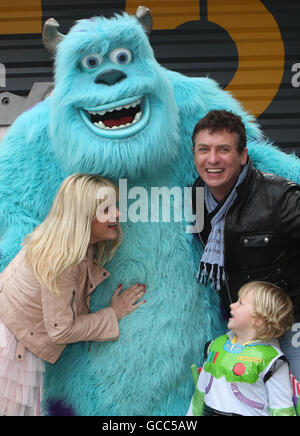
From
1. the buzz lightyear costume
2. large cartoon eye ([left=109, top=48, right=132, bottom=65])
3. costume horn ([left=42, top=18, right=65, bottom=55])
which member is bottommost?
the buzz lightyear costume

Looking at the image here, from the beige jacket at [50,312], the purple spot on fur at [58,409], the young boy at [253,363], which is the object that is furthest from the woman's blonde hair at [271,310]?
the purple spot on fur at [58,409]

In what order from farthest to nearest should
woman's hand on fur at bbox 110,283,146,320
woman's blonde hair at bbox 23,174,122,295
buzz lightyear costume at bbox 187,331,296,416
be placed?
woman's hand on fur at bbox 110,283,146,320 < woman's blonde hair at bbox 23,174,122,295 < buzz lightyear costume at bbox 187,331,296,416

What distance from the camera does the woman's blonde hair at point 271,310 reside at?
6.71ft

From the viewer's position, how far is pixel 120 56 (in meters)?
2.21

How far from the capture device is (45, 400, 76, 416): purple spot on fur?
2.38 meters

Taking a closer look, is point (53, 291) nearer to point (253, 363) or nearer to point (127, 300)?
point (127, 300)

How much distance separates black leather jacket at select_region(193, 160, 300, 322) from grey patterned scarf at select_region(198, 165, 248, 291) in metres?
0.02

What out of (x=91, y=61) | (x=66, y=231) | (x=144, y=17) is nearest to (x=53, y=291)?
(x=66, y=231)

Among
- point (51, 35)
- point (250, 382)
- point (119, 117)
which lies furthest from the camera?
point (51, 35)

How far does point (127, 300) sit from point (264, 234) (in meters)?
0.66

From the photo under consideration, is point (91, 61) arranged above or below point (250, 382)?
above

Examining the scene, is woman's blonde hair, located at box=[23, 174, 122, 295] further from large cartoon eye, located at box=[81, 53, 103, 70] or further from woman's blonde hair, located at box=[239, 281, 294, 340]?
woman's blonde hair, located at box=[239, 281, 294, 340]

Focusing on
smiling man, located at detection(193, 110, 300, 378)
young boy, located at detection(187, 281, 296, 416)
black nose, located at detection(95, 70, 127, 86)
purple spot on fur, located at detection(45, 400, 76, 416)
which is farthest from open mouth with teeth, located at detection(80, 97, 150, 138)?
purple spot on fur, located at detection(45, 400, 76, 416)
